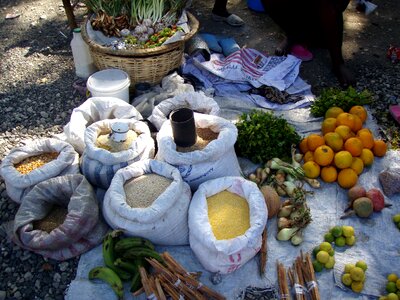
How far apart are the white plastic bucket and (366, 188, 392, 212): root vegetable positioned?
217cm

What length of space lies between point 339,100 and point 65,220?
2459 millimetres

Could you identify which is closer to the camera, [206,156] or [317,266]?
[317,266]

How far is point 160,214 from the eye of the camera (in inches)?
100

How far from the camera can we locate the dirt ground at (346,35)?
4453mm

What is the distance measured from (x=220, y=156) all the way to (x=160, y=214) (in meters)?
0.65

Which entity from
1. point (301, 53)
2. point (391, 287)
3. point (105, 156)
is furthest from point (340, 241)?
point (301, 53)

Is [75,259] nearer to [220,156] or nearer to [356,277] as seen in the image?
[220,156]

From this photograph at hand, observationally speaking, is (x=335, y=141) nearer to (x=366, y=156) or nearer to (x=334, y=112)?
(x=366, y=156)

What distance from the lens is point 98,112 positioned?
135 inches

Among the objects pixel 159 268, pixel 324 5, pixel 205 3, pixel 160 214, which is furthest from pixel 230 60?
pixel 159 268

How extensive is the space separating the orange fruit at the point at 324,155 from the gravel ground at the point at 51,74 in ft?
2.49

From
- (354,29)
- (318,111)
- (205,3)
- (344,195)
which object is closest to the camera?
(344,195)

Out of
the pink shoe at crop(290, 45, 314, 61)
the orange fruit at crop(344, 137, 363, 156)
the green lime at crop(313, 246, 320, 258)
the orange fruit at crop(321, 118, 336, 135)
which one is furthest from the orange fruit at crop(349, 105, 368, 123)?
the green lime at crop(313, 246, 320, 258)

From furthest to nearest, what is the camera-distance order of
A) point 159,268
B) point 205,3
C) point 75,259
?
point 205,3 < point 75,259 < point 159,268
